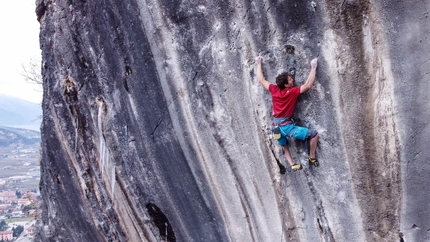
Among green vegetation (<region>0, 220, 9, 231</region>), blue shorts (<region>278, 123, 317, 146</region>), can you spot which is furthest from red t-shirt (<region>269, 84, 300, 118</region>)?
green vegetation (<region>0, 220, 9, 231</region>)

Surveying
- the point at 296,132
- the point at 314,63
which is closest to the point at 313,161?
the point at 296,132

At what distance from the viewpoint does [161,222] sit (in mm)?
4844

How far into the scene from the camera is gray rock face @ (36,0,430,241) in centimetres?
322

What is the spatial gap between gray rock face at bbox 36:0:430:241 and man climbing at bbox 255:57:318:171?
0.28 ft

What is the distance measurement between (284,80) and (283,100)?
17cm

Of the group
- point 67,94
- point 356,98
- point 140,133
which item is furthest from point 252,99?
point 67,94

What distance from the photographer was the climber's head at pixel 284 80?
351 centimetres

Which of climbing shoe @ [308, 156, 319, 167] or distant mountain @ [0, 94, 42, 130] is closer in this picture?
climbing shoe @ [308, 156, 319, 167]

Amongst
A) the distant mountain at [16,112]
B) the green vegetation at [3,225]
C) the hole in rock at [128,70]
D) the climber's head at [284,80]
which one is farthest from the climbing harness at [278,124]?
the distant mountain at [16,112]

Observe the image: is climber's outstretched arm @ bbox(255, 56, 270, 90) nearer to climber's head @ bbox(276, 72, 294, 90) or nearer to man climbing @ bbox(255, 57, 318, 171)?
man climbing @ bbox(255, 57, 318, 171)

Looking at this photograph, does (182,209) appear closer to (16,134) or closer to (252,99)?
(252,99)

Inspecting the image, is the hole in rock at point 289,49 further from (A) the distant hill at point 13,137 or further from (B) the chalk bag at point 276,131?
(A) the distant hill at point 13,137

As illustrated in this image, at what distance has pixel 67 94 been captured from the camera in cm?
519

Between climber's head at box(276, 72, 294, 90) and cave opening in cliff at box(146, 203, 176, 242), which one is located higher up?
climber's head at box(276, 72, 294, 90)
